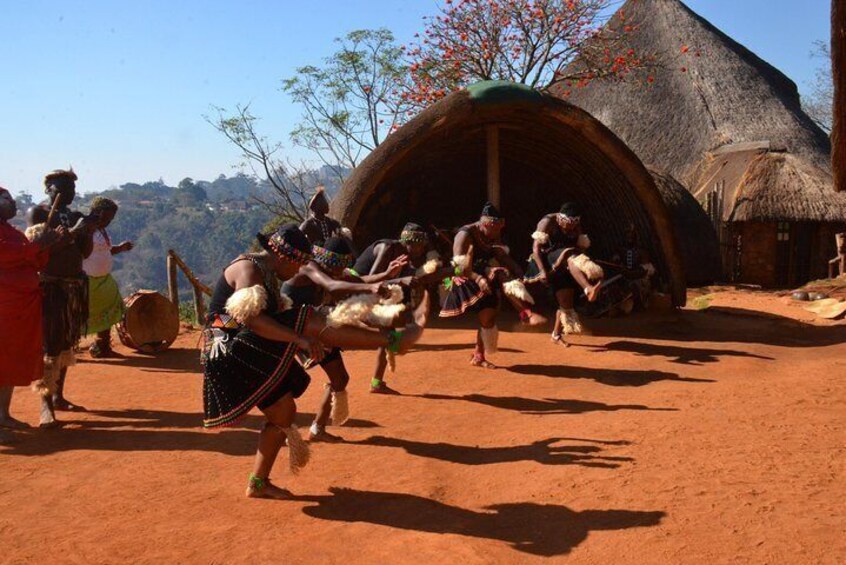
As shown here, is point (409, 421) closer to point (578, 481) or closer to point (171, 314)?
point (578, 481)

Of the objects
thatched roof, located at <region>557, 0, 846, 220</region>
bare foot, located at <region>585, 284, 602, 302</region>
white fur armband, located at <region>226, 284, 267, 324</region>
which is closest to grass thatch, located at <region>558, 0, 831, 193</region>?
thatched roof, located at <region>557, 0, 846, 220</region>

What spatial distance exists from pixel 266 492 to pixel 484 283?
3.50 meters

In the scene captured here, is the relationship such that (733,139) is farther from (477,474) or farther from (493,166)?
(477,474)

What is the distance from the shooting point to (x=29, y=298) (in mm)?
5277

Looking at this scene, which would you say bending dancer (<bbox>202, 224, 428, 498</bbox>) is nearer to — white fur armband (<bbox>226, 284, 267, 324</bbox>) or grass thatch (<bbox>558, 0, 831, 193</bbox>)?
white fur armband (<bbox>226, 284, 267, 324</bbox>)

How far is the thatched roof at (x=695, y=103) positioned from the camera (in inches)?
751

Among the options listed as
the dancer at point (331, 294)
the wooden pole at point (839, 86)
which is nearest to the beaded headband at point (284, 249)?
the dancer at point (331, 294)

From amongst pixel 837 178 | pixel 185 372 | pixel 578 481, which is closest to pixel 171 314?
pixel 185 372

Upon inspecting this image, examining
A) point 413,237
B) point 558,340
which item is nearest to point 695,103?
point 558,340

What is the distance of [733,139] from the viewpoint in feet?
62.4

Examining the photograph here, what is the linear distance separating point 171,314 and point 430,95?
37.2 ft

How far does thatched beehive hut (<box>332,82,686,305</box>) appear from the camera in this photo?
31.9 ft

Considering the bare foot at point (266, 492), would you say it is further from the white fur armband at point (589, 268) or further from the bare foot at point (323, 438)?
the white fur armband at point (589, 268)

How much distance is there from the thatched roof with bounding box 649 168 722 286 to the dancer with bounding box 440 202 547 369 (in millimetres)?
7807
